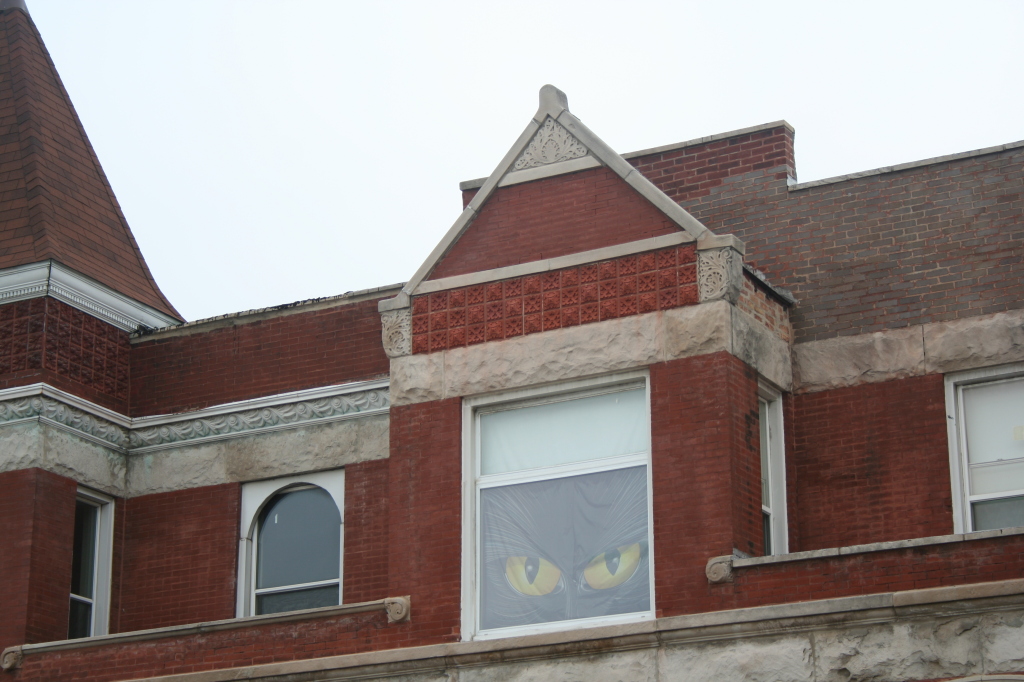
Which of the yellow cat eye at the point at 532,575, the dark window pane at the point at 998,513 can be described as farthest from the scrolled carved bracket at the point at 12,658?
the dark window pane at the point at 998,513

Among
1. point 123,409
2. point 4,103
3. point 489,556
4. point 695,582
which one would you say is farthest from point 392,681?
point 4,103

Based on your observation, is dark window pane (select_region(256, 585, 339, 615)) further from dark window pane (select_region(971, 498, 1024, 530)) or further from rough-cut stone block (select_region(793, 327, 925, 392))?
dark window pane (select_region(971, 498, 1024, 530))

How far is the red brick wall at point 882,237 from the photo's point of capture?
55.5 ft

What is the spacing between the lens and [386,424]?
1873 cm

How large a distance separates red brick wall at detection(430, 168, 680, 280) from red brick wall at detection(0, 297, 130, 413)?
470 cm

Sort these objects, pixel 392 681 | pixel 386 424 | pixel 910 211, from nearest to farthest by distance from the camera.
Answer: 1. pixel 392 681
2. pixel 910 211
3. pixel 386 424

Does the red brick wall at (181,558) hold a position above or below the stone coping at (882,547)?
above

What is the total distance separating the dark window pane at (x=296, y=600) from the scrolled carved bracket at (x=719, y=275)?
223 inches

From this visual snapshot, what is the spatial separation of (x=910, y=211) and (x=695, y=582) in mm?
5004

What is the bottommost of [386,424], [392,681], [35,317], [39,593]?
[392,681]

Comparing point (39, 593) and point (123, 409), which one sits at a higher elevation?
point (123, 409)

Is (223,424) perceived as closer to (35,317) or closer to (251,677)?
(35,317)

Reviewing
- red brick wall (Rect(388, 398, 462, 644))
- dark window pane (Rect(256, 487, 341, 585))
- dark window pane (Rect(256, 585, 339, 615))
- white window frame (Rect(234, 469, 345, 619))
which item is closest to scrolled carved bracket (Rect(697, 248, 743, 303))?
red brick wall (Rect(388, 398, 462, 644))

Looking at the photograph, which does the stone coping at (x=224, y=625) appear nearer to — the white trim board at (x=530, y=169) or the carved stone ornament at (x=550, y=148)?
the white trim board at (x=530, y=169)
